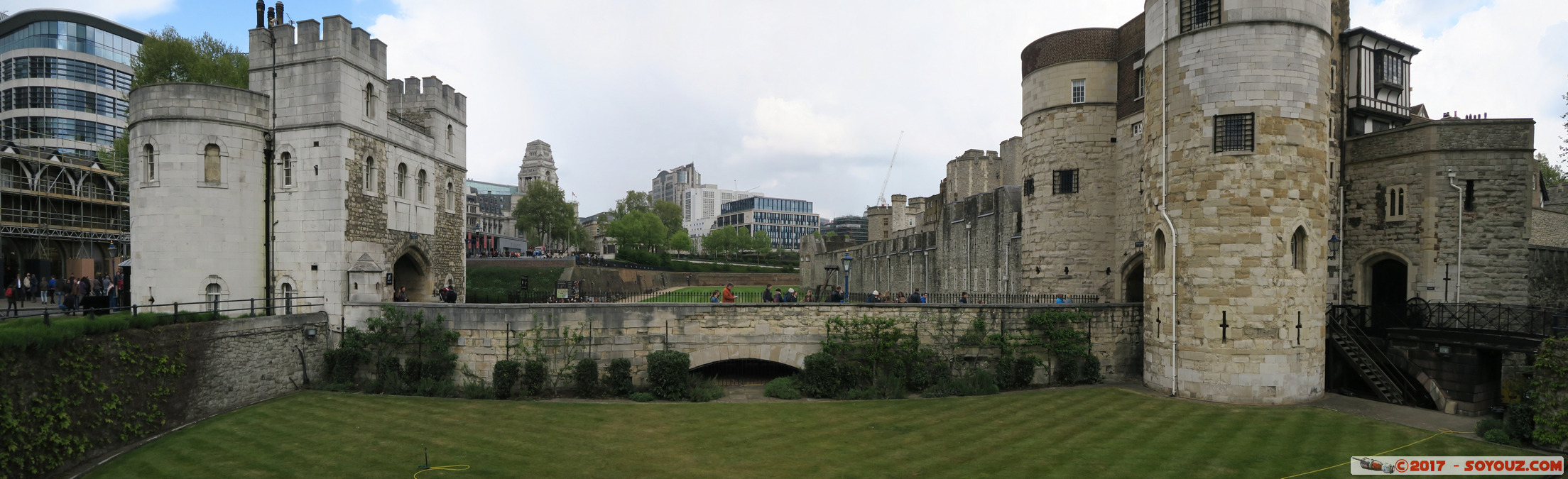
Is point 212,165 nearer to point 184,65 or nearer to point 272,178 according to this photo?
point 272,178

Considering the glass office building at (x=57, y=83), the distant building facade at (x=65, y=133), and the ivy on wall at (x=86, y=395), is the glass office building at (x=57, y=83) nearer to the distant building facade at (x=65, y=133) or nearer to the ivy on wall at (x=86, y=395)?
the distant building facade at (x=65, y=133)

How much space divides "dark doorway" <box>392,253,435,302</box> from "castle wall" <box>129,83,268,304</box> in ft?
→ 17.1

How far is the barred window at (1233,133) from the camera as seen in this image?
16.5 meters

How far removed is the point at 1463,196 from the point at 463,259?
104ft

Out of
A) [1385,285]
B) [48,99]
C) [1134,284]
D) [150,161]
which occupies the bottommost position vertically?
[1134,284]

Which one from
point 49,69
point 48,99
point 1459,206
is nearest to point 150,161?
point 1459,206

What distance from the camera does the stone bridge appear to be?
18781 millimetres

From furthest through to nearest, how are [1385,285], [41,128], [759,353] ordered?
[41,128] < [1385,285] < [759,353]

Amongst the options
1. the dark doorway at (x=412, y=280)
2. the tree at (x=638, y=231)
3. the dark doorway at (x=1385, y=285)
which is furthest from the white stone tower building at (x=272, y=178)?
the tree at (x=638, y=231)

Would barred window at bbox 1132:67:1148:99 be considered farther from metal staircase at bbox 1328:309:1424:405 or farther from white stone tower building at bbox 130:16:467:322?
white stone tower building at bbox 130:16:467:322

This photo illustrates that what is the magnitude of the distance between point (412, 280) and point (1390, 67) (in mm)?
33142

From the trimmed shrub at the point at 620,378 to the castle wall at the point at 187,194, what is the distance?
36.8 feet

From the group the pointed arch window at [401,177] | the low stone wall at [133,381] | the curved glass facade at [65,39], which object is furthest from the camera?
the curved glass facade at [65,39]

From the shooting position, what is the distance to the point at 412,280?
25.5 meters
